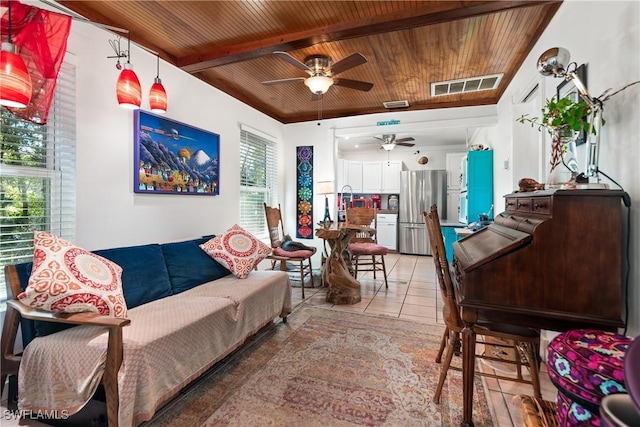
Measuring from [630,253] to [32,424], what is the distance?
3202 millimetres

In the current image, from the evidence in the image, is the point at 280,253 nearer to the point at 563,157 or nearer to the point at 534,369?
the point at 534,369

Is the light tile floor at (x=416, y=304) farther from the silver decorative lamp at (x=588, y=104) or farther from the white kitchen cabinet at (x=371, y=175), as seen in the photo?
the white kitchen cabinet at (x=371, y=175)

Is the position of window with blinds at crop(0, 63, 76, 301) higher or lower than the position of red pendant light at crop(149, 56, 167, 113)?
lower

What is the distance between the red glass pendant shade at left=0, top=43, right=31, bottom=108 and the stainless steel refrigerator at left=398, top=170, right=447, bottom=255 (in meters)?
6.30

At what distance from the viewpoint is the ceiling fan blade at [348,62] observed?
2.55 metres

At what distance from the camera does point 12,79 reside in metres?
1.30

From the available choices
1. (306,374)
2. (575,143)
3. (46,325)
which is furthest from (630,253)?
(46,325)

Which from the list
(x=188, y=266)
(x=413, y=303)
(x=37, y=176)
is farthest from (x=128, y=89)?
(x=413, y=303)

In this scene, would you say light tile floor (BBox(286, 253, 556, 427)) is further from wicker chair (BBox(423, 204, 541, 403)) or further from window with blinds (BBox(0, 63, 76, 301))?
window with blinds (BBox(0, 63, 76, 301))

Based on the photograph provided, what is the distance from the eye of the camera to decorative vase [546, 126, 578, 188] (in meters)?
1.76

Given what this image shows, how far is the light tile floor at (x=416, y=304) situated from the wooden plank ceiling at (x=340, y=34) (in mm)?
2687

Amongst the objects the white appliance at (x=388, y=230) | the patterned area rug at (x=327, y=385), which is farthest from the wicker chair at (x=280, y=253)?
the white appliance at (x=388, y=230)

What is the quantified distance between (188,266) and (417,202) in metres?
5.32

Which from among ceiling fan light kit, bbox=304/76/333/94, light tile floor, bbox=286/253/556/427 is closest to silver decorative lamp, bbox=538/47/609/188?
light tile floor, bbox=286/253/556/427
